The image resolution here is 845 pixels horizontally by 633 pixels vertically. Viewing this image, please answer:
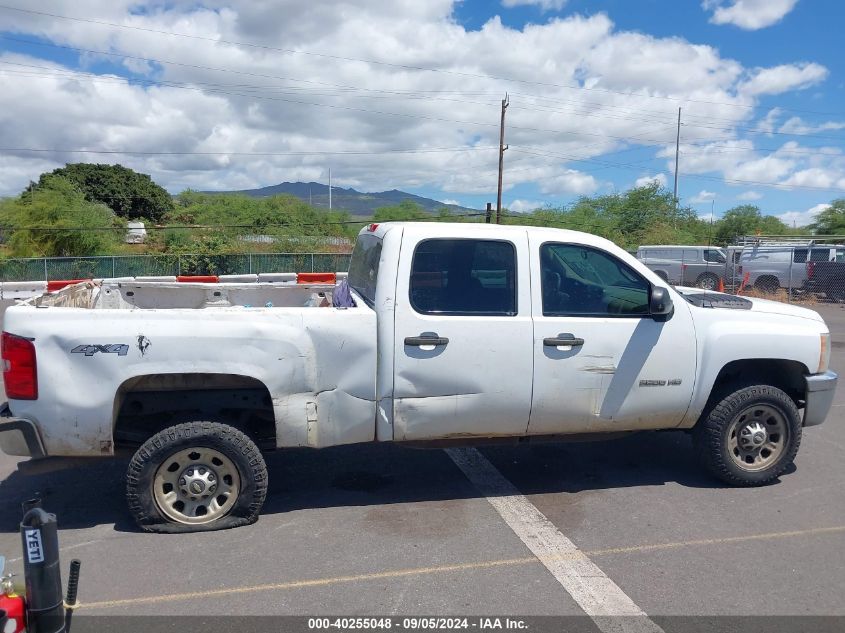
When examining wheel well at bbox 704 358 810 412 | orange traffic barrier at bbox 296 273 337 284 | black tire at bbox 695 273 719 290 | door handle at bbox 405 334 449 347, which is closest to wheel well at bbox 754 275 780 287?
black tire at bbox 695 273 719 290

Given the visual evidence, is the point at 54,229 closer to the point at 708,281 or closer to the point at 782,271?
the point at 708,281

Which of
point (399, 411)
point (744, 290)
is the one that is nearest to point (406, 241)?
point (399, 411)

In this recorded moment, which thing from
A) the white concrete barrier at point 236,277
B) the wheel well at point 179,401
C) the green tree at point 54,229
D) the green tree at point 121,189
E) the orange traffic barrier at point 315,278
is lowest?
the wheel well at point 179,401

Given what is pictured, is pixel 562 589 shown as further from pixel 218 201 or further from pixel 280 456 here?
pixel 218 201

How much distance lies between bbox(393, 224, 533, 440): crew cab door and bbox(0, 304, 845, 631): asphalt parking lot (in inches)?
26.9

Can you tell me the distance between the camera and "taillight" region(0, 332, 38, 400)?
4066mm

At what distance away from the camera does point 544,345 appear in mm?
4676

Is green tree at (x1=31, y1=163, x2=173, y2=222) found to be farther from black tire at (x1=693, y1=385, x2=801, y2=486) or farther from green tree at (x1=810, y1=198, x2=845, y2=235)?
black tire at (x1=693, y1=385, x2=801, y2=486)

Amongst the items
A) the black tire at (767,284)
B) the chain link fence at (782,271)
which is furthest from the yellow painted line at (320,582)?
the black tire at (767,284)

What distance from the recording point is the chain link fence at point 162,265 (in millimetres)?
25844

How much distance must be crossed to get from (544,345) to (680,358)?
3.38 ft

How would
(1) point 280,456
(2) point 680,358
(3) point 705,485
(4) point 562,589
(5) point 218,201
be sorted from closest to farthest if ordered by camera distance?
(4) point 562,589
(2) point 680,358
(3) point 705,485
(1) point 280,456
(5) point 218,201

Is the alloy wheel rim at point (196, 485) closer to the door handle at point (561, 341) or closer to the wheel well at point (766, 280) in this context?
the door handle at point (561, 341)

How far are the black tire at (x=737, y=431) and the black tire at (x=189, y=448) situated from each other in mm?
3170
